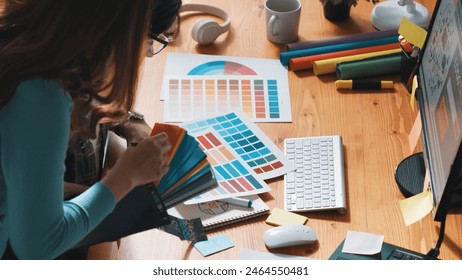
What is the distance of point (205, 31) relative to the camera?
189 centimetres

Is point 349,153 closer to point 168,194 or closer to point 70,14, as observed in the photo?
point 168,194

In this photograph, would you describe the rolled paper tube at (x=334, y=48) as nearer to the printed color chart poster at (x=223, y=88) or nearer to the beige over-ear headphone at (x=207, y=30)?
the printed color chart poster at (x=223, y=88)

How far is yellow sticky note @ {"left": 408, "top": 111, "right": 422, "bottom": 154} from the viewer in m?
1.56

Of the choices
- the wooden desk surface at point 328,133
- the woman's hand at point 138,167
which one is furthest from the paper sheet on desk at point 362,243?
the woman's hand at point 138,167

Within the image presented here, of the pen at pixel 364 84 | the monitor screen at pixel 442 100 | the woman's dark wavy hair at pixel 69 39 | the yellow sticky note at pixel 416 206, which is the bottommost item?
the pen at pixel 364 84

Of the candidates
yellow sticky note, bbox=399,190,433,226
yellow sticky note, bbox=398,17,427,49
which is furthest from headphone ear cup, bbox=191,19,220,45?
yellow sticky note, bbox=399,190,433,226

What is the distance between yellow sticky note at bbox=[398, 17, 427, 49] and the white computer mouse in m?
0.53

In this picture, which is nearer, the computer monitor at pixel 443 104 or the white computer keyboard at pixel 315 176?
the computer monitor at pixel 443 104

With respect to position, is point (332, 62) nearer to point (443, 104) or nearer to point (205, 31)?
point (205, 31)

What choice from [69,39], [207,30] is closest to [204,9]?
[207,30]

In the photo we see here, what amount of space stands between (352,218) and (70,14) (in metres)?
0.66

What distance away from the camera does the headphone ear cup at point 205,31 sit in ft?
6.20

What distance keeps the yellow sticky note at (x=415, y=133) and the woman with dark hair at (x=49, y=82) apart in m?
0.65

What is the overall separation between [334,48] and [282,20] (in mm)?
145
